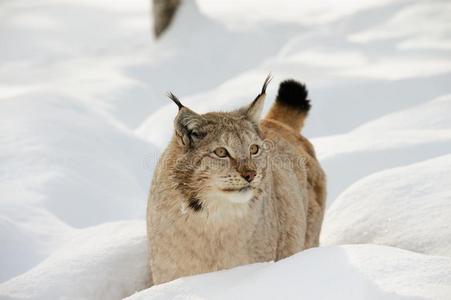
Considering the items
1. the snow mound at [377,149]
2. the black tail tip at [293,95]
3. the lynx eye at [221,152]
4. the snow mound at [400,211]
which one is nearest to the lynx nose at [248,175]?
the lynx eye at [221,152]

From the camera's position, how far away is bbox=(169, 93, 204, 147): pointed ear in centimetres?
353

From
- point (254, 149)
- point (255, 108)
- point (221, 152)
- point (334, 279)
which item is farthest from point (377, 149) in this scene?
point (334, 279)

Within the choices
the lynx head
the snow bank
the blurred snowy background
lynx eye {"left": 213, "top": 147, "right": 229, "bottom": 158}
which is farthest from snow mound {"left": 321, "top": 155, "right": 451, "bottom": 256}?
the snow bank

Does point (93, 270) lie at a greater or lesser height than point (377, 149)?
lesser

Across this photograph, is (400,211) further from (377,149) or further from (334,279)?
(377,149)

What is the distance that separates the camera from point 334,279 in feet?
8.91

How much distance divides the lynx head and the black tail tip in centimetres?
115

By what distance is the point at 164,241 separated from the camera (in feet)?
11.8

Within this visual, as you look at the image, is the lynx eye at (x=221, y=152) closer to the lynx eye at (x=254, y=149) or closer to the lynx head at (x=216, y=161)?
the lynx head at (x=216, y=161)

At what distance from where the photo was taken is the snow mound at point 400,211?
3.66 meters

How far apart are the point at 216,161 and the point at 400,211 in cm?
117

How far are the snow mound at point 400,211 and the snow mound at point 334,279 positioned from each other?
28.8 inches

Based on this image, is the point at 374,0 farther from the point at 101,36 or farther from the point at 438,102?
the point at 438,102

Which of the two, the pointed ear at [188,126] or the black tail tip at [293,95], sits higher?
the black tail tip at [293,95]
